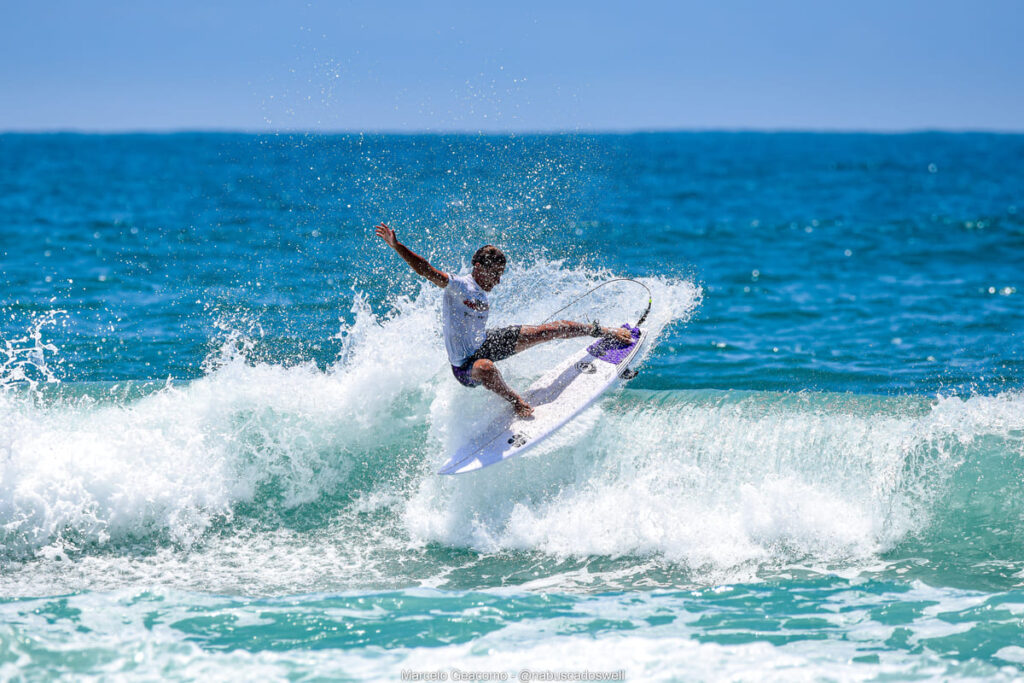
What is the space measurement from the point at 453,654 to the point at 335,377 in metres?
4.43

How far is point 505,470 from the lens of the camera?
8109mm

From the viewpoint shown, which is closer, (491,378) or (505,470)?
(491,378)

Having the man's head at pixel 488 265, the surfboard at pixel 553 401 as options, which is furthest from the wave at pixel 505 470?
the man's head at pixel 488 265

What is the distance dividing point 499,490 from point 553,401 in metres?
1.04

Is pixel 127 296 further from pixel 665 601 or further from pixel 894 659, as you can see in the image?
pixel 894 659

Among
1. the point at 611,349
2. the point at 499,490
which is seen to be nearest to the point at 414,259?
the point at 499,490

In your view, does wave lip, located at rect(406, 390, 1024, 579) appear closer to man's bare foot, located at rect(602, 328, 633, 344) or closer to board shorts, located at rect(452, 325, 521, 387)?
man's bare foot, located at rect(602, 328, 633, 344)

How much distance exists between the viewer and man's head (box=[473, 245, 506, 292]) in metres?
7.77

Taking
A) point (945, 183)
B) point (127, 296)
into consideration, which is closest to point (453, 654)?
point (127, 296)

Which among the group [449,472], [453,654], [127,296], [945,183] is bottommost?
[453,654]

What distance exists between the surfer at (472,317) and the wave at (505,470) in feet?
1.38

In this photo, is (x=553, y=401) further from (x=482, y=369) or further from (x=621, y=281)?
(x=621, y=281)

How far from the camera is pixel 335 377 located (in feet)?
31.7

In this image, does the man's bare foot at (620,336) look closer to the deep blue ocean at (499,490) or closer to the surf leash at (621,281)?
the surf leash at (621,281)
